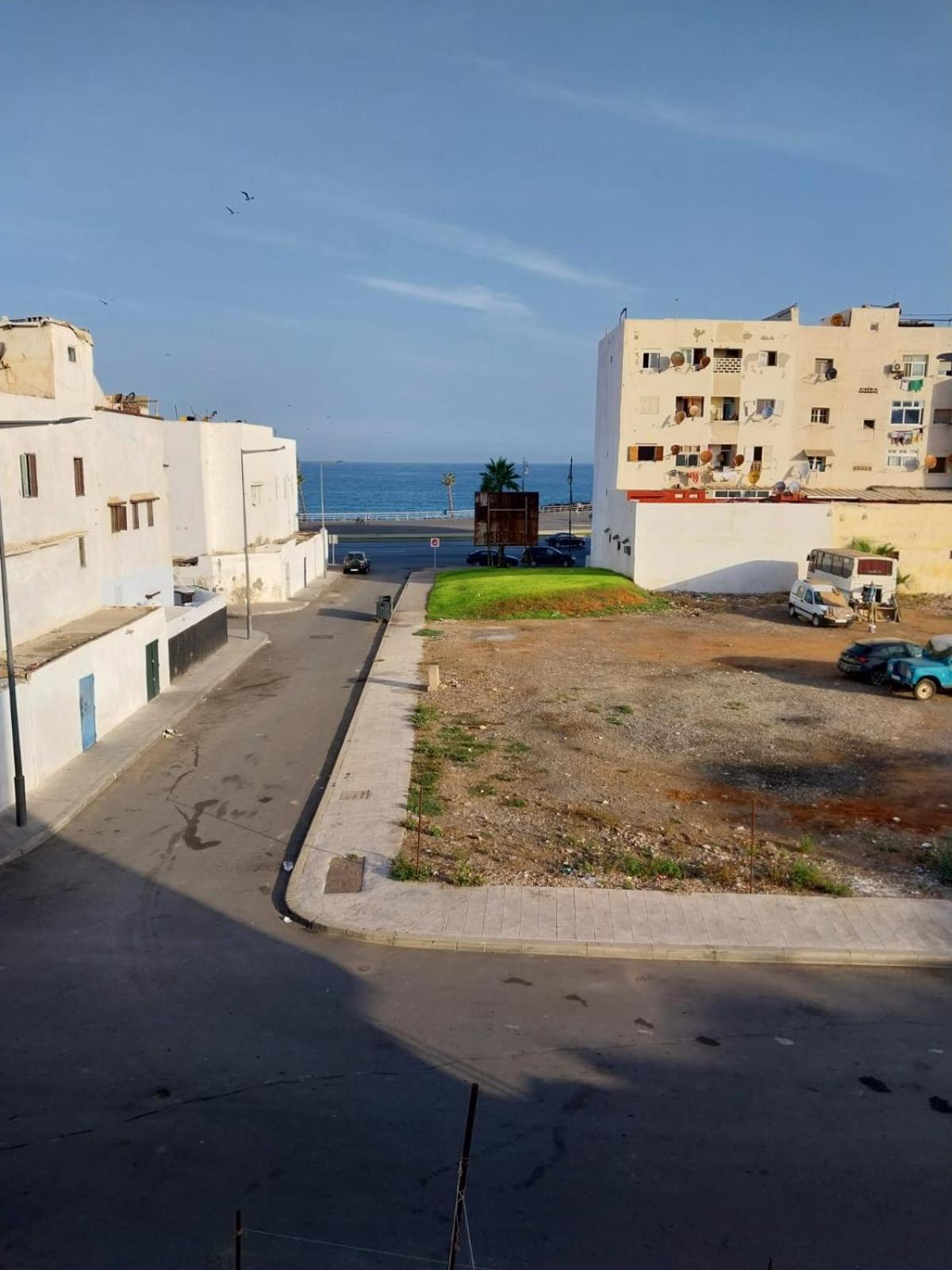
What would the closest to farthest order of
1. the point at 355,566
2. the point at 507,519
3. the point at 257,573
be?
the point at 257,573 → the point at 507,519 → the point at 355,566

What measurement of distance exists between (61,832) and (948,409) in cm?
5510

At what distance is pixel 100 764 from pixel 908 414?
51016mm

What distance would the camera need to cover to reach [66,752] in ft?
65.5

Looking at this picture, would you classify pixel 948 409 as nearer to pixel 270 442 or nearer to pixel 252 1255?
pixel 270 442

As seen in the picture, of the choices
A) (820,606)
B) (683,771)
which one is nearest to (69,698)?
(683,771)

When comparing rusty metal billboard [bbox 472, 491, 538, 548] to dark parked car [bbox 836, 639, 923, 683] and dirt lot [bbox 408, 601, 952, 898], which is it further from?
dark parked car [bbox 836, 639, 923, 683]

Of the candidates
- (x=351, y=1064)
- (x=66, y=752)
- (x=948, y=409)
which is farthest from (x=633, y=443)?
(x=351, y=1064)

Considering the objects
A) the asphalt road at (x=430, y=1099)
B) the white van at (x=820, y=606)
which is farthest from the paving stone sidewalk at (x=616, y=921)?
the white van at (x=820, y=606)

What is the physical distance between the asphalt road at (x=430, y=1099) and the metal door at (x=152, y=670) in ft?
38.2

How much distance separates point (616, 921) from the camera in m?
13.0

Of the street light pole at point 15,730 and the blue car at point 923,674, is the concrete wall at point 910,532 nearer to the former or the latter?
the blue car at point 923,674

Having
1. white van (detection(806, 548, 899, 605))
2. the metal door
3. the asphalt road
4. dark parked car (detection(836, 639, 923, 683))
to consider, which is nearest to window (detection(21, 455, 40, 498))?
the metal door

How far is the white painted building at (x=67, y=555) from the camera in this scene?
19.2 meters

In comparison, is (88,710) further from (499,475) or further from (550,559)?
(499,475)
